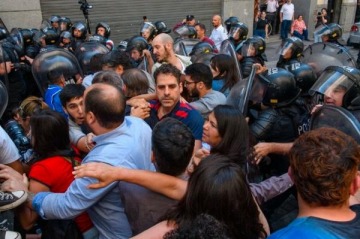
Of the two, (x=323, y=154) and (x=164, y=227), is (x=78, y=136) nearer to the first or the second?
(x=164, y=227)

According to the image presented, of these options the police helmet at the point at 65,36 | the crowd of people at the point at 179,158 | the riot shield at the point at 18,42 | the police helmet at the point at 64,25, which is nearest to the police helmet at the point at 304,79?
the crowd of people at the point at 179,158

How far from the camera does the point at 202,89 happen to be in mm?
3783

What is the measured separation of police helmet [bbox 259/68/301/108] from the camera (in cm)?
353

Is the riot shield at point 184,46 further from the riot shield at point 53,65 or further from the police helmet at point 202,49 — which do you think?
the riot shield at point 53,65

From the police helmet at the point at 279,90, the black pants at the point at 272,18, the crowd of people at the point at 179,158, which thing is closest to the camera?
the crowd of people at the point at 179,158

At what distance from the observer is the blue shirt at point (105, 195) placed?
1.92 metres

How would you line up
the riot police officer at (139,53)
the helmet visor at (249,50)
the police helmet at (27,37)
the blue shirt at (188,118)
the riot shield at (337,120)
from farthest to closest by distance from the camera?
the police helmet at (27,37) < the helmet visor at (249,50) < the riot police officer at (139,53) < the blue shirt at (188,118) < the riot shield at (337,120)

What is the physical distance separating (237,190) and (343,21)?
66.2 feet

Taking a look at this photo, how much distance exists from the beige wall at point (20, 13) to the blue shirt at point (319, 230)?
11.0 m

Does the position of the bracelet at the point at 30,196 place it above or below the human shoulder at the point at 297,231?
below

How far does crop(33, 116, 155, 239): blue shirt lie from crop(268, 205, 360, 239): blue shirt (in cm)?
93

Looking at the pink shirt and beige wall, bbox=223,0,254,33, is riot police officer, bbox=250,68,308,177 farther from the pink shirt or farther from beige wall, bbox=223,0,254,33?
the pink shirt

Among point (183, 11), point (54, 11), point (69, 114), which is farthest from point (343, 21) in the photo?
point (69, 114)

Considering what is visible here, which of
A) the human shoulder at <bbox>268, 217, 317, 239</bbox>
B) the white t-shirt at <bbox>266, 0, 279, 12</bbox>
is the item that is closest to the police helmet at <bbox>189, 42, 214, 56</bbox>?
the human shoulder at <bbox>268, 217, 317, 239</bbox>
